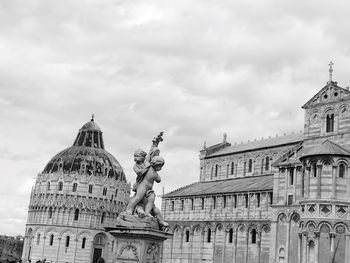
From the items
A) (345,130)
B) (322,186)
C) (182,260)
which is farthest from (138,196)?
(182,260)

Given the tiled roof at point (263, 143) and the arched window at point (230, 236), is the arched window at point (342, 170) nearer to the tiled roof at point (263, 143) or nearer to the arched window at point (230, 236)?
the tiled roof at point (263, 143)

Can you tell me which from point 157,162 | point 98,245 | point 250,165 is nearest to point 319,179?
point 250,165

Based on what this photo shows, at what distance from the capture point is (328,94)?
168 feet

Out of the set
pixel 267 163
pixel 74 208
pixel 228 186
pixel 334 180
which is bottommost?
pixel 334 180

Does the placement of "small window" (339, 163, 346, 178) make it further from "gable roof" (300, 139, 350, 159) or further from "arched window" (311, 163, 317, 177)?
"arched window" (311, 163, 317, 177)

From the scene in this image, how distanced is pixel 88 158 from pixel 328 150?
63.7m

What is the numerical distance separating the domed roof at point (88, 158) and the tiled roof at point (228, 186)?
2857 cm

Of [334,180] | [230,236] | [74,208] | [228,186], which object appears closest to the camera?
[334,180]

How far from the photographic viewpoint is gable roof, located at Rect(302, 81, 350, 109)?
4988 centimetres

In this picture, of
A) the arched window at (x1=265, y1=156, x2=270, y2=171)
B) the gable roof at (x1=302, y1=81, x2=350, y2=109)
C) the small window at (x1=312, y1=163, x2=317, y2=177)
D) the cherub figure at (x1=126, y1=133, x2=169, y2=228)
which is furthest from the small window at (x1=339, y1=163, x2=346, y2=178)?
the cherub figure at (x1=126, y1=133, x2=169, y2=228)

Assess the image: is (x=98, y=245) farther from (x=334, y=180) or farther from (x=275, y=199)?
(x=334, y=180)

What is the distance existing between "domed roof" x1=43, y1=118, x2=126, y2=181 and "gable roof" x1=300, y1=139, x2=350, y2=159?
60.5 m

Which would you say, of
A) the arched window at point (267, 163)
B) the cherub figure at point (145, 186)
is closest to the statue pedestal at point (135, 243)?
the cherub figure at point (145, 186)

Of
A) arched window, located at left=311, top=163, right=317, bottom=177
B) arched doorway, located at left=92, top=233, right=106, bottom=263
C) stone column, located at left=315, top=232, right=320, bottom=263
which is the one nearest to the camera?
stone column, located at left=315, top=232, right=320, bottom=263
